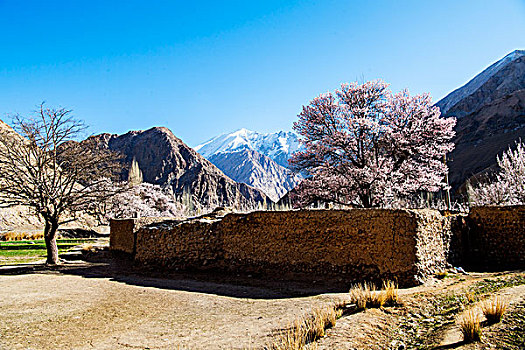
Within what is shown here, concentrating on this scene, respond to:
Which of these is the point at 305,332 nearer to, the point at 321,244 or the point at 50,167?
the point at 321,244

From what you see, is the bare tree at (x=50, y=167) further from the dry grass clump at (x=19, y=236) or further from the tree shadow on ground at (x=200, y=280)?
the dry grass clump at (x=19, y=236)

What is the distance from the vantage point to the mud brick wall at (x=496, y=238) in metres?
10.8

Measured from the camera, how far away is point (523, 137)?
52.1 metres

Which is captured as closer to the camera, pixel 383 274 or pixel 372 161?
pixel 383 274

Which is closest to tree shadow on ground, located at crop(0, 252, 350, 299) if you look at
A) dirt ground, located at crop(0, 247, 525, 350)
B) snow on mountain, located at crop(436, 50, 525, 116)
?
dirt ground, located at crop(0, 247, 525, 350)

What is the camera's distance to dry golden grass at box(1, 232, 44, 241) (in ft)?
92.1

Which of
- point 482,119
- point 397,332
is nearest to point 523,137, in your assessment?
point 482,119

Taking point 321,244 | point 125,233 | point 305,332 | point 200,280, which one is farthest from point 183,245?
point 305,332

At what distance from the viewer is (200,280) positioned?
1064 cm

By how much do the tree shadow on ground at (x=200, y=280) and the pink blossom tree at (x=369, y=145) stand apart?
7841 mm

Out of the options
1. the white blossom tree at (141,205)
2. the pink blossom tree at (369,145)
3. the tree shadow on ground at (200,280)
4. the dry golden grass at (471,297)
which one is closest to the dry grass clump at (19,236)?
the white blossom tree at (141,205)

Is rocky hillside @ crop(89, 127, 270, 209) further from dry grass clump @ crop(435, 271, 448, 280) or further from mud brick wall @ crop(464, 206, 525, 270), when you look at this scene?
dry grass clump @ crop(435, 271, 448, 280)

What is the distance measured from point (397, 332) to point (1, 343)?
636 centimetres

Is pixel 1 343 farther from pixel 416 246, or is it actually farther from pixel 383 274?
pixel 416 246
